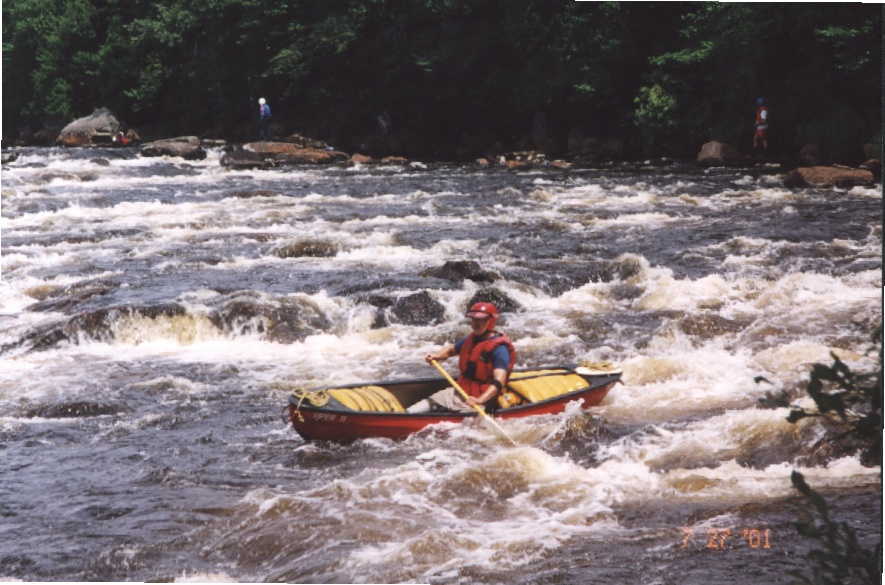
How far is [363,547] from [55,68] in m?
26.6

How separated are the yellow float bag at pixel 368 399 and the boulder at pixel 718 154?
47.2ft

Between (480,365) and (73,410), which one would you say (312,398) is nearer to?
(480,365)

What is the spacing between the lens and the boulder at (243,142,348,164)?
24.6m

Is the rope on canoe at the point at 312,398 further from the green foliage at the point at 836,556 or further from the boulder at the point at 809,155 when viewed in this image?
the boulder at the point at 809,155

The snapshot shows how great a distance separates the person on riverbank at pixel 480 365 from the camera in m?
6.54

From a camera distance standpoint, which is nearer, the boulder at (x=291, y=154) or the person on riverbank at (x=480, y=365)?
the person on riverbank at (x=480, y=365)

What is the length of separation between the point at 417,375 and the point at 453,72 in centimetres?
2054

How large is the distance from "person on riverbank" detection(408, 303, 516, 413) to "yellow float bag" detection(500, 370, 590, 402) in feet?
0.78

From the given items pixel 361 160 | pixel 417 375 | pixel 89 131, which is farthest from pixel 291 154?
pixel 417 375

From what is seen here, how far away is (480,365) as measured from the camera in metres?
6.65

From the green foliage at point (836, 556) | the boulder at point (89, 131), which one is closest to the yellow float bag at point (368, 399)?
the green foliage at point (836, 556)

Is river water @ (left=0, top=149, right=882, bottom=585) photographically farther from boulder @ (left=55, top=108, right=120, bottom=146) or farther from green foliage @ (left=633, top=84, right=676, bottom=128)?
boulder @ (left=55, top=108, right=120, bottom=146)

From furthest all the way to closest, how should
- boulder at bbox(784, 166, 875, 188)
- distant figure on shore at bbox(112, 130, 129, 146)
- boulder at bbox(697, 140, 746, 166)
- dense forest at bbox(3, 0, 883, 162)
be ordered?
distant figure on shore at bbox(112, 130, 129, 146), boulder at bbox(697, 140, 746, 166), boulder at bbox(784, 166, 875, 188), dense forest at bbox(3, 0, 883, 162)

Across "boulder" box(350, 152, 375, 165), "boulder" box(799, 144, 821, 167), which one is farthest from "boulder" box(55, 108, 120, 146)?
"boulder" box(799, 144, 821, 167)
